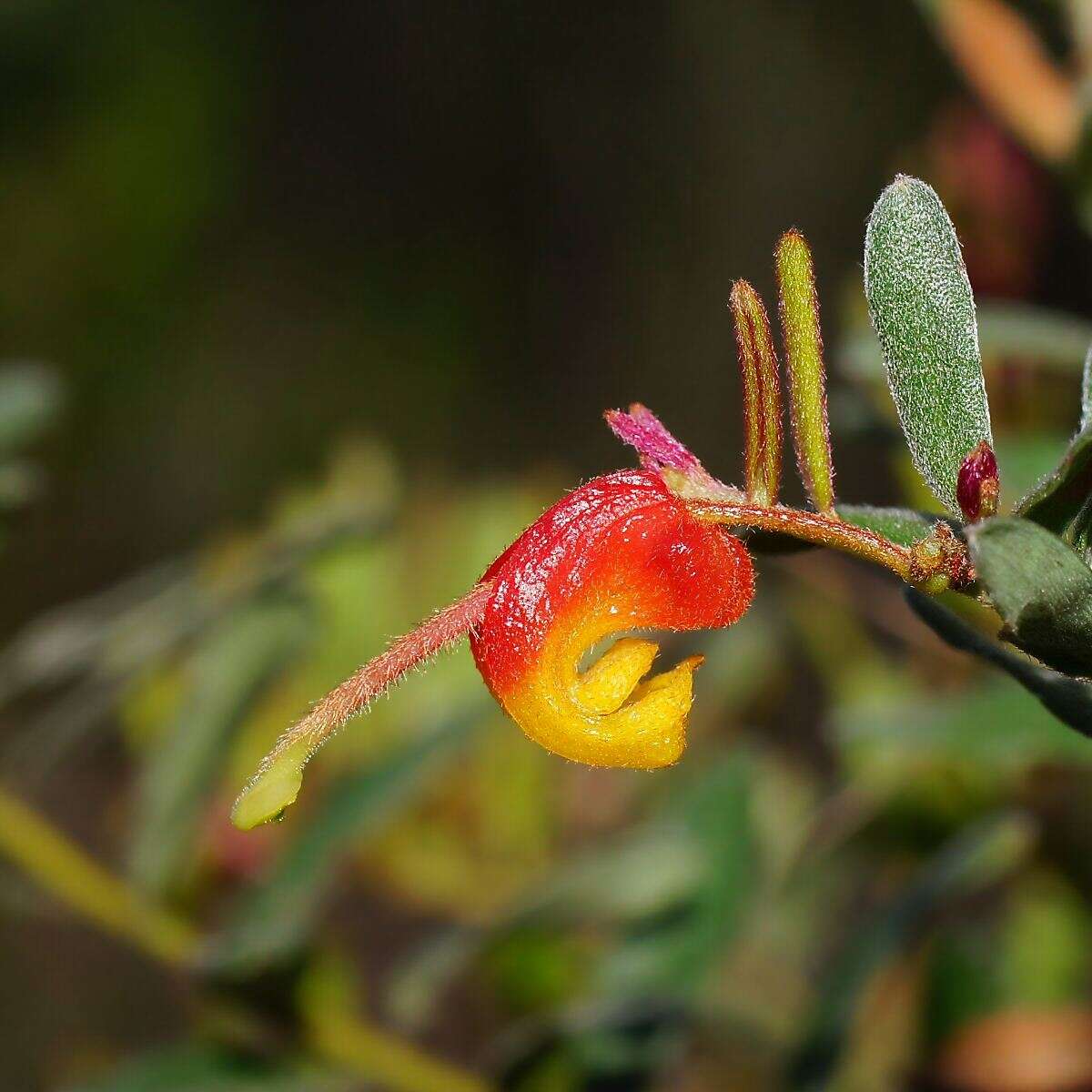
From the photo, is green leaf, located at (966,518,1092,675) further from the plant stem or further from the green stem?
the green stem

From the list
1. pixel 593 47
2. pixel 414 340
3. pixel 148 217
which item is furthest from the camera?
pixel 593 47

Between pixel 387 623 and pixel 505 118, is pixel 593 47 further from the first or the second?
pixel 387 623

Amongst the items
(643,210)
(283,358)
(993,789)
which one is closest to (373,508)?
(993,789)

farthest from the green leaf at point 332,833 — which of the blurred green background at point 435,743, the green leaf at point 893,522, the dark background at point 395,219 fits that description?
the dark background at point 395,219

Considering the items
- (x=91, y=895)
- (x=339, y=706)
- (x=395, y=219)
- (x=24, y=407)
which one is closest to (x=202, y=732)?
(x=91, y=895)

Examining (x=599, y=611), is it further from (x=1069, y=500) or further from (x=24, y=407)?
(x=24, y=407)
